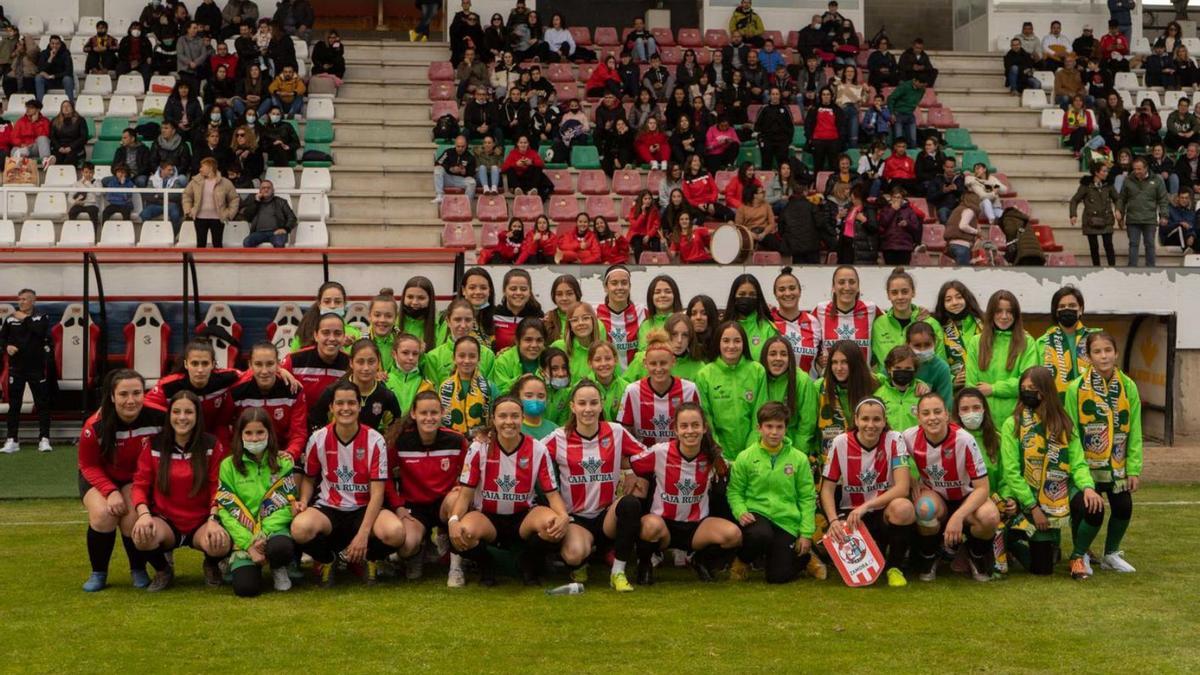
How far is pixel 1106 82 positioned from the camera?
21.2 m

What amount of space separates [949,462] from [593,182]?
35.1 feet

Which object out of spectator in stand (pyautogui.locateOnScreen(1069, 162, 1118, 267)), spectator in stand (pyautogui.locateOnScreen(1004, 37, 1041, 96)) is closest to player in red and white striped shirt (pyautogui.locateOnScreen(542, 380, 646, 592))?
spectator in stand (pyautogui.locateOnScreen(1069, 162, 1118, 267))

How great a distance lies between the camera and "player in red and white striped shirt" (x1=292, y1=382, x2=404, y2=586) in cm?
735

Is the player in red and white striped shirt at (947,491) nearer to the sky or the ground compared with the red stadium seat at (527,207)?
nearer to the ground

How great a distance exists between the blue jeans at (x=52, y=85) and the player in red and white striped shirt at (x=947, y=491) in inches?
597

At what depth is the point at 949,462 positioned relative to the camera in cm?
759

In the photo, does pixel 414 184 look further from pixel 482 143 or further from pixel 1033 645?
pixel 1033 645

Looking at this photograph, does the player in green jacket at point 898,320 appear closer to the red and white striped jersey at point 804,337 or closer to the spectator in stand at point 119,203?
the red and white striped jersey at point 804,337

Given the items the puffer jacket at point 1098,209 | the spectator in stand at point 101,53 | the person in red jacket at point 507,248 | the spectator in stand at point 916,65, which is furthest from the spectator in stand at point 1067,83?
the spectator in stand at point 101,53

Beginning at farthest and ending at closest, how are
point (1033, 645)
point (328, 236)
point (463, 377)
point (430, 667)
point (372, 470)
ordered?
point (328, 236), point (463, 377), point (372, 470), point (1033, 645), point (430, 667)

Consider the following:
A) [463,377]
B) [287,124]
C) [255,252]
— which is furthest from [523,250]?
[463,377]

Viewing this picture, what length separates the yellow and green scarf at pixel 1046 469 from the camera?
25.2 ft

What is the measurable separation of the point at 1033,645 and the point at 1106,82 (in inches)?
665

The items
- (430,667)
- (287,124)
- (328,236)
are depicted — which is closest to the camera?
(430,667)
